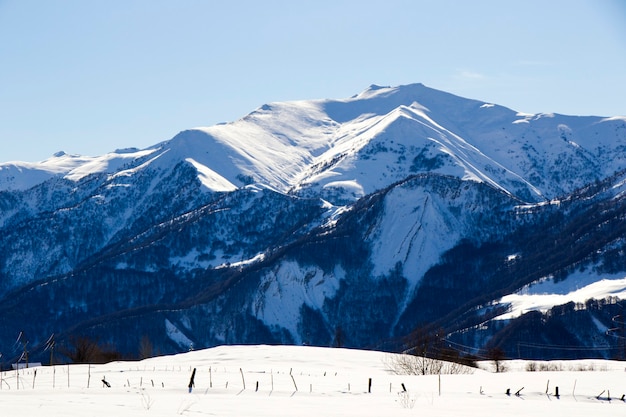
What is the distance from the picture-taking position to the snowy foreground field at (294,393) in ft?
175

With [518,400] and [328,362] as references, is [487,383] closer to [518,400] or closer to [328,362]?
[518,400]

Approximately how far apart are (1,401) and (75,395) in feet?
20.0

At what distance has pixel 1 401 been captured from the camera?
53.1 metres

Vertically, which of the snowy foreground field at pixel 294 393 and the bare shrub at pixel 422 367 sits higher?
the snowy foreground field at pixel 294 393

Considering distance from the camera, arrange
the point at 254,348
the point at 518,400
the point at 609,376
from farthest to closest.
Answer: the point at 254,348, the point at 609,376, the point at 518,400

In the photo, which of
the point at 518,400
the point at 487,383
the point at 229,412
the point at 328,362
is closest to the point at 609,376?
the point at 487,383

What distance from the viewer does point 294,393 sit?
210 ft

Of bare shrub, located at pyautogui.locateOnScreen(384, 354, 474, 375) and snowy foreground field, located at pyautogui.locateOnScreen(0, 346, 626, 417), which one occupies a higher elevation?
snowy foreground field, located at pyautogui.locateOnScreen(0, 346, 626, 417)

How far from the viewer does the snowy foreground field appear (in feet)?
175

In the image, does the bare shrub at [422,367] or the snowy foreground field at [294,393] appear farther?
the bare shrub at [422,367]

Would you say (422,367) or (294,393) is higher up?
(294,393)

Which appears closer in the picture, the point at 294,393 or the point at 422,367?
the point at 294,393

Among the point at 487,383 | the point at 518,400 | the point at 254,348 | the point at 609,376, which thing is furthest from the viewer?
the point at 254,348

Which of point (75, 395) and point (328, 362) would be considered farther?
point (328, 362)
